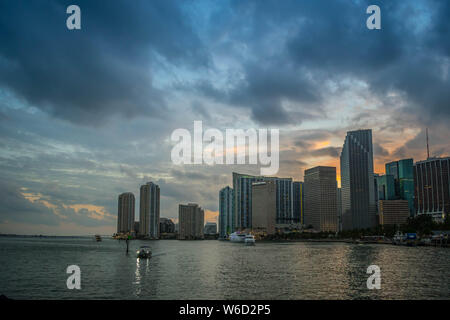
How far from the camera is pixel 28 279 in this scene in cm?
5584

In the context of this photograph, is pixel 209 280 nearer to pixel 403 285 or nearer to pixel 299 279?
pixel 299 279
